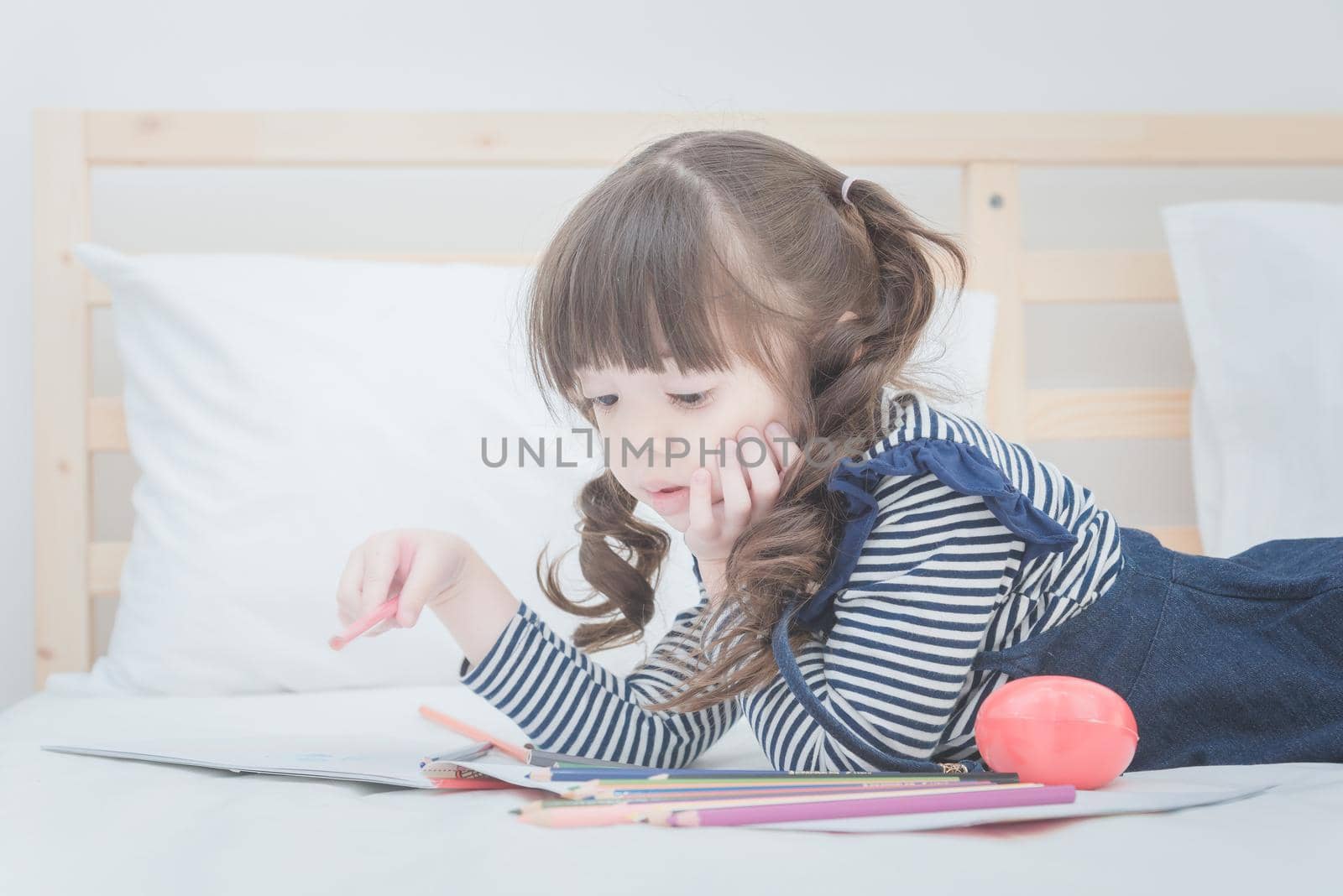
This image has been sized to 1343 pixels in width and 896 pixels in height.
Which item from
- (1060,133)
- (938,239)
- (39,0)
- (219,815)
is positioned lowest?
(219,815)

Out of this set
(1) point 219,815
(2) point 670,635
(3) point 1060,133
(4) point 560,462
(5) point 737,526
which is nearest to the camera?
(1) point 219,815

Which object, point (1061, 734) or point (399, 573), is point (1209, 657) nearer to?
point (1061, 734)

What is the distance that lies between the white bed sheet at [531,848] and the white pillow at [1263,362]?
30.1 inches

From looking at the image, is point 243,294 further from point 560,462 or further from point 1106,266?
point 1106,266

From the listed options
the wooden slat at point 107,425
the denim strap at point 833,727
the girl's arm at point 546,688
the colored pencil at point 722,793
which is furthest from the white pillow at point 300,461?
the colored pencil at point 722,793

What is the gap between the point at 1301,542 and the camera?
0.96m

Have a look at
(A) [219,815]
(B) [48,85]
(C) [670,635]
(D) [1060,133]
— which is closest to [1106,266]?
(D) [1060,133]

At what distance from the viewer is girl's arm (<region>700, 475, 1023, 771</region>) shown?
2.29 ft

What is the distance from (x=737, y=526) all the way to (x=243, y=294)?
74cm

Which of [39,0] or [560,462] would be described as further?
[39,0]

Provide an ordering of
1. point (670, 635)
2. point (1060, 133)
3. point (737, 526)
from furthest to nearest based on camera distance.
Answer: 1. point (1060, 133)
2. point (670, 635)
3. point (737, 526)

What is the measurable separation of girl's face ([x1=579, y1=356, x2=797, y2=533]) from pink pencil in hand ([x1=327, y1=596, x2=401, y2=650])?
0.17m

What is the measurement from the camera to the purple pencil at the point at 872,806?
524 millimetres

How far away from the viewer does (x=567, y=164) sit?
151 cm
